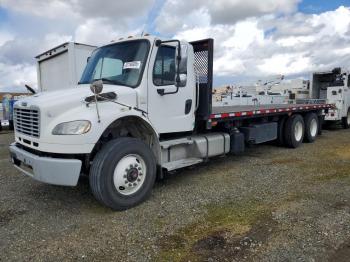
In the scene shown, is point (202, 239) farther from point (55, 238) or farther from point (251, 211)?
point (55, 238)

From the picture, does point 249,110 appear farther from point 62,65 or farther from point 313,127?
point 62,65

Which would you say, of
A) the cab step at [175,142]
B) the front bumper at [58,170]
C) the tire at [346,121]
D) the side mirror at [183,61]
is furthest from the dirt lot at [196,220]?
the tire at [346,121]

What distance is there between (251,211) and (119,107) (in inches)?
95.4

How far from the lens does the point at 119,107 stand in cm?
493

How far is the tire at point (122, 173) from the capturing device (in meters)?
4.61

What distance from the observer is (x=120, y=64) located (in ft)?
18.2

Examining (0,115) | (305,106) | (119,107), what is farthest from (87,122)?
(0,115)

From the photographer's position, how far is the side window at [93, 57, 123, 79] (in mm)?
5535

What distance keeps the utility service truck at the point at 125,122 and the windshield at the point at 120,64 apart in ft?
0.06

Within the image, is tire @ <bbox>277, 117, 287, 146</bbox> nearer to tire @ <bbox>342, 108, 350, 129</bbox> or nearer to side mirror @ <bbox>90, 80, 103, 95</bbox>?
tire @ <bbox>342, 108, 350, 129</bbox>

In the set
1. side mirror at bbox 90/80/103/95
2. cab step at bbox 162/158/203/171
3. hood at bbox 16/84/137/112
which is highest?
side mirror at bbox 90/80/103/95

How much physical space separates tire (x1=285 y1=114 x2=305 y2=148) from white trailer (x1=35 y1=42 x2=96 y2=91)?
20.3ft

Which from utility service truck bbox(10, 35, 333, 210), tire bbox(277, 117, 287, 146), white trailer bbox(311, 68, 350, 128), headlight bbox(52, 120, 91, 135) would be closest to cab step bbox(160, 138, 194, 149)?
utility service truck bbox(10, 35, 333, 210)

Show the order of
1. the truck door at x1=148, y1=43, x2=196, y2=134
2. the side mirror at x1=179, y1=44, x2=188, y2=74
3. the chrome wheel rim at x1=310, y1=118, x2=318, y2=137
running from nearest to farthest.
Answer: the side mirror at x1=179, y1=44, x2=188, y2=74 → the truck door at x1=148, y1=43, x2=196, y2=134 → the chrome wheel rim at x1=310, y1=118, x2=318, y2=137
